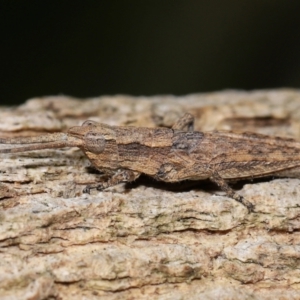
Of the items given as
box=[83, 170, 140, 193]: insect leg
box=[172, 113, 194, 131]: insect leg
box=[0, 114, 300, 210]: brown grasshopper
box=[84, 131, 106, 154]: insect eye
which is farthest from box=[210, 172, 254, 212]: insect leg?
box=[84, 131, 106, 154]: insect eye

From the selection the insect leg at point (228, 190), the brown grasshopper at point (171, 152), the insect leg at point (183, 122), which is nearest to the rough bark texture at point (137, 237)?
the insect leg at point (228, 190)

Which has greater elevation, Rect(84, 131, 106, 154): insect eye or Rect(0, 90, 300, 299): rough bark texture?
Rect(84, 131, 106, 154): insect eye

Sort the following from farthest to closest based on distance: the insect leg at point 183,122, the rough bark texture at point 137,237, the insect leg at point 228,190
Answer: the insect leg at point 183,122, the insect leg at point 228,190, the rough bark texture at point 137,237

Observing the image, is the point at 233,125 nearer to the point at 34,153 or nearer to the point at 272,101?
the point at 272,101

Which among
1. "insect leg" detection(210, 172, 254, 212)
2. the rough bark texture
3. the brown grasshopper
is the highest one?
the brown grasshopper

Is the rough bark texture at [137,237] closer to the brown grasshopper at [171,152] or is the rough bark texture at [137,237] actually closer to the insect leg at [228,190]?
the insect leg at [228,190]

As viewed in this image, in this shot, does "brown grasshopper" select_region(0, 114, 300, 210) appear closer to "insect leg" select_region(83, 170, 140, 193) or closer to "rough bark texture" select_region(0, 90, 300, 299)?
"insect leg" select_region(83, 170, 140, 193)

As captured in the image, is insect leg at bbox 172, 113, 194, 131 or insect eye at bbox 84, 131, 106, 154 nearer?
insect eye at bbox 84, 131, 106, 154
